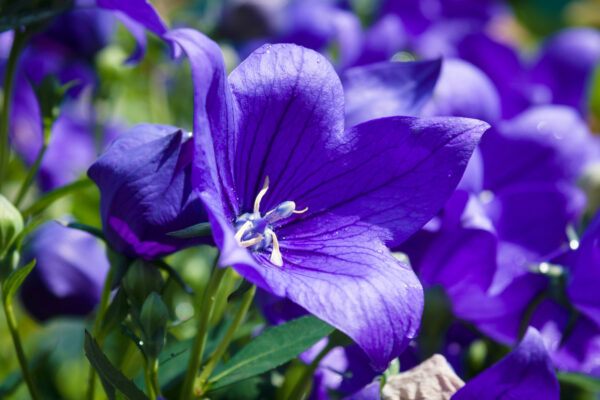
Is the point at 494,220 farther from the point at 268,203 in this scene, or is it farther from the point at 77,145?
the point at 77,145

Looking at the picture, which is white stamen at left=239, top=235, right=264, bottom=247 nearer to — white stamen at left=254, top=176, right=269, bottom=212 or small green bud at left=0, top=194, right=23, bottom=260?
white stamen at left=254, top=176, right=269, bottom=212

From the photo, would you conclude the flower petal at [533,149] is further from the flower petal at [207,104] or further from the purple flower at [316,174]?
the flower petal at [207,104]

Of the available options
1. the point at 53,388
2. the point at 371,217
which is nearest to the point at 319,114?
the point at 371,217

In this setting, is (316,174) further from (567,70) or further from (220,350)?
(567,70)

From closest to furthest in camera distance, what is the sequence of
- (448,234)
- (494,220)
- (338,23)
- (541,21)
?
(448,234) → (494,220) → (338,23) → (541,21)

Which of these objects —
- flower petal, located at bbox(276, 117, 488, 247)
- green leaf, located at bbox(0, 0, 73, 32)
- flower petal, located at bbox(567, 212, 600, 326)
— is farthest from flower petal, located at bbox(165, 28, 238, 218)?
flower petal, located at bbox(567, 212, 600, 326)

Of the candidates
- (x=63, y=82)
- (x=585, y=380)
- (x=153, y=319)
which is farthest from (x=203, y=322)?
(x=63, y=82)

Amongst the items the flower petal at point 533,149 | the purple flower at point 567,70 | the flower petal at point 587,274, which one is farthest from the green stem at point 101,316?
the purple flower at point 567,70
